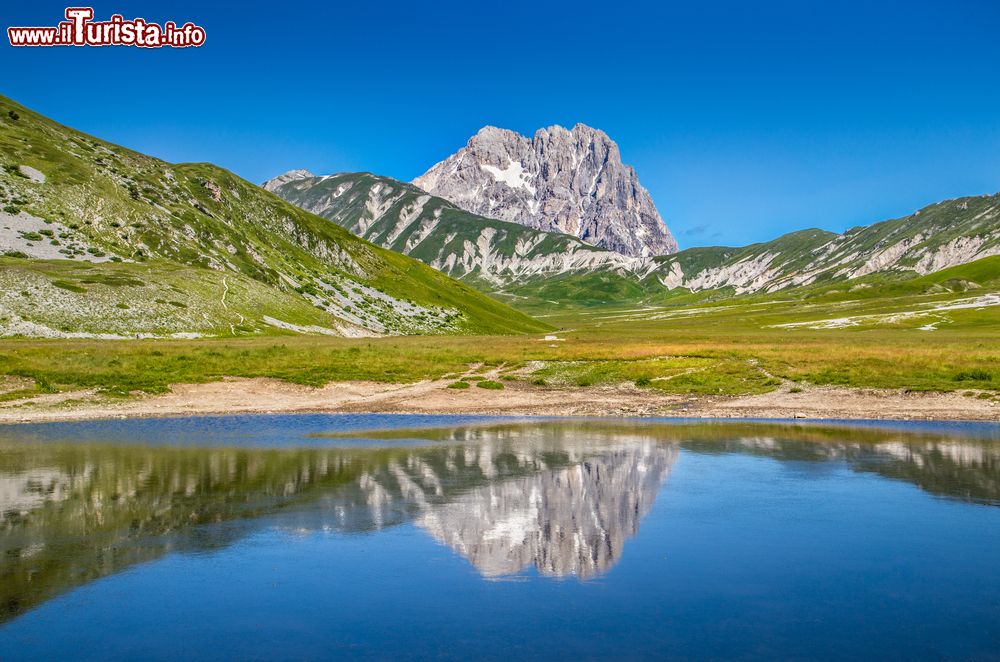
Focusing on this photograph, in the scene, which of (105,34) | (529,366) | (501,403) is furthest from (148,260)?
(501,403)

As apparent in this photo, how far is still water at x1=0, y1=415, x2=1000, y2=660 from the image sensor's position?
13211 mm

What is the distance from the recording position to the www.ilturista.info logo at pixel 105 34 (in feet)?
301

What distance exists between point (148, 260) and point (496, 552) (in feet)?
406

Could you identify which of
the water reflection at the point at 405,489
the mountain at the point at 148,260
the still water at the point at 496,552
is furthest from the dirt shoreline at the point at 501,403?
the mountain at the point at 148,260

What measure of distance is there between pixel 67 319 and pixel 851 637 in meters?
94.0

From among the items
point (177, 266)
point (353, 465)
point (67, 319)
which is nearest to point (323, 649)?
point (353, 465)

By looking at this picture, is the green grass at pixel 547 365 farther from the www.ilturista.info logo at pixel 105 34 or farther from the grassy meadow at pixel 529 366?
the www.ilturista.info logo at pixel 105 34

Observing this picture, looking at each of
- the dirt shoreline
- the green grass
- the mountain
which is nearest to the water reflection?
the dirt shoreline

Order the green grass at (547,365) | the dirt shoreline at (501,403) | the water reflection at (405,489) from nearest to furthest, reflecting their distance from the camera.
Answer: the water reflection at (405,489), the dirt shoreline at (501,403), the green grass at (547,365)

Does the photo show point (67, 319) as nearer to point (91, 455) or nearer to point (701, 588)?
point (91, 455)

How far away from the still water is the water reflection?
12cm

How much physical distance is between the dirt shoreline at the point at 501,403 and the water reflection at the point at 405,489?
8244 mm

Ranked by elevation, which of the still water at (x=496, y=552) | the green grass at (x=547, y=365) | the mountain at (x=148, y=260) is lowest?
the still water at (x=496, y=552)

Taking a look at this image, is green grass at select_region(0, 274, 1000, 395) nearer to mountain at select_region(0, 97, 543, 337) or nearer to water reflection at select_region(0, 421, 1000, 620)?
water reflection at select_region(0, 421, 1000, 620)
